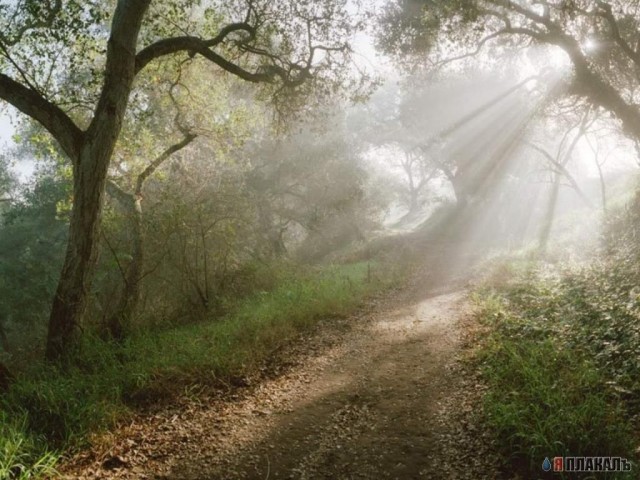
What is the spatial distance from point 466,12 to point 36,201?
81.5ft

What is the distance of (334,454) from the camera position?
4758 millimetres

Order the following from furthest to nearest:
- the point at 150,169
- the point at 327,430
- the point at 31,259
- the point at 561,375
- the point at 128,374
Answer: the point at 31,259 → the point at 150,169 → the point at 128,374 → the point at 561,375 → the point at 327,430

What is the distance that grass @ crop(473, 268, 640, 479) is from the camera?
4.12 m

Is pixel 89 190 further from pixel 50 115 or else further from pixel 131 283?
pixel 131 283

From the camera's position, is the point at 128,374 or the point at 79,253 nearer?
the point at 128,374

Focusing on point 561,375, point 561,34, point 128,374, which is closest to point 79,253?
point 128,374

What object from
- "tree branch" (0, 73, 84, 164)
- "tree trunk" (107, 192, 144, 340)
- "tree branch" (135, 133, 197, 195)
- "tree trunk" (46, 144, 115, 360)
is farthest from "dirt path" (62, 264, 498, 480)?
"tree branch" (135, 133, 197, 195)

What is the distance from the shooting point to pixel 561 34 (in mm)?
13016

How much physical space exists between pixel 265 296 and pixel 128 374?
226 inches

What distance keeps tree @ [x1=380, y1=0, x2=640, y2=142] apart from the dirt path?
10962 millimetres

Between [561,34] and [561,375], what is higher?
[561,34]

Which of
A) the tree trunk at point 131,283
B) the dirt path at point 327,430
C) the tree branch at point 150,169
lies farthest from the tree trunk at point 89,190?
the tree branch at point 150,169

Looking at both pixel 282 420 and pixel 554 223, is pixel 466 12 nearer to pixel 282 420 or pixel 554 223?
pixel 282 420

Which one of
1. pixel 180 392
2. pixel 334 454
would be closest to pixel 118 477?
pixel 180 392
